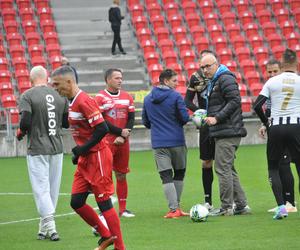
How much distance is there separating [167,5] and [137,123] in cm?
704


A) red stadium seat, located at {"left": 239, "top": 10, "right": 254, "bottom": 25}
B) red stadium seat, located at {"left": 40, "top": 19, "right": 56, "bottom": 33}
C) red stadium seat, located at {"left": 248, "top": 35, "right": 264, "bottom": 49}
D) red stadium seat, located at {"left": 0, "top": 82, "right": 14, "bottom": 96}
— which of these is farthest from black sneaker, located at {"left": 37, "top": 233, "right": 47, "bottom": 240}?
red stadium seat, located at {"left": 239, "top": 10, "right": 254, "bottom": 25}

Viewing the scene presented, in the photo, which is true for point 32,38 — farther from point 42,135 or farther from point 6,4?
point 42,135

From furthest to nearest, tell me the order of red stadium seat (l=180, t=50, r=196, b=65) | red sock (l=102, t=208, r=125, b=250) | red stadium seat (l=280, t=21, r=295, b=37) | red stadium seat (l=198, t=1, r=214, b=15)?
red stadium seat (l=198, t=1, r=214, b=15) → red stadium seat (l=280, t=21, r=295, b=37) → red stadium seat (l=180, t=50, r=196, b=65) → red sock (l=102, t=208, r=125, b=250)

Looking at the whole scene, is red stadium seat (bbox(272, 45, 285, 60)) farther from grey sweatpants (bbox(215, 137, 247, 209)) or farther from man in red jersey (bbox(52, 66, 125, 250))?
man in red jersey (bbox(52, 66, 125, 250))

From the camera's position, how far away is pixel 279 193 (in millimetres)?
10547

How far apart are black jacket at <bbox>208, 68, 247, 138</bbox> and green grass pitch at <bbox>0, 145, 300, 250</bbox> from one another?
43.0 inches

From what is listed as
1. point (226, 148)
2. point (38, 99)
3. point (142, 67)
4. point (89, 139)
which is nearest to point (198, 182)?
point (226, 148)

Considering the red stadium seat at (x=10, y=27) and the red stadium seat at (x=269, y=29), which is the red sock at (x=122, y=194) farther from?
the red stadium seat at (x=269, y=29)

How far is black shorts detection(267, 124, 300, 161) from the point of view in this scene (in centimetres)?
1033

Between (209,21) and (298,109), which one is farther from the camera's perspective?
(209,21)

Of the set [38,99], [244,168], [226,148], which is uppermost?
[38,99]

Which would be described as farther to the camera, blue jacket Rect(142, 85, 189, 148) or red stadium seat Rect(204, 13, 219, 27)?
red stadium seat Rect(204, 13, 219, 27)

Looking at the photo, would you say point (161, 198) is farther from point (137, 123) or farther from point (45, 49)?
point (45, 49)

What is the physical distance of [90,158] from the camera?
852 cm
